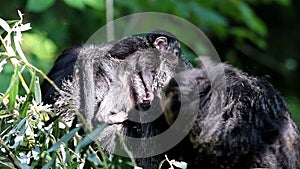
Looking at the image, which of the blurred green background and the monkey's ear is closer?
the monkey's ear

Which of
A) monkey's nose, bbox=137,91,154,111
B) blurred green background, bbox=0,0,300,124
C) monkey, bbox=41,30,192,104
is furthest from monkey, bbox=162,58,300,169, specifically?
blurred green background, bbox=0,0,300,124

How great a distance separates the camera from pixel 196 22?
181 inches

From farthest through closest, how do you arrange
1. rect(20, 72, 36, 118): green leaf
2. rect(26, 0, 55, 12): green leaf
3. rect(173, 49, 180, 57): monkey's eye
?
rect(26, 0, 55, 12): green leaf
rect(173, 49, 180, 57): monkey's eye
rect(20, 72, 36, 118): green leaf

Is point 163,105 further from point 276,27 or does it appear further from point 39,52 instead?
point 276,27

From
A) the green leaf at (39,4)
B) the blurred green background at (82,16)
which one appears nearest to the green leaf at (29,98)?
the blurred green background at (82,16)

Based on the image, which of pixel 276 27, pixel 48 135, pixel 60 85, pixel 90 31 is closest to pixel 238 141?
pixel 48 135

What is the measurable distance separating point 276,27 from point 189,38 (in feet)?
8.60

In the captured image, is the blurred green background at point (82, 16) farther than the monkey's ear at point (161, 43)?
Yes

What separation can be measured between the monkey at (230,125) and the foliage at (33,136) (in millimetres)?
213

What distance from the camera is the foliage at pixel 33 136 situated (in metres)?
1.41

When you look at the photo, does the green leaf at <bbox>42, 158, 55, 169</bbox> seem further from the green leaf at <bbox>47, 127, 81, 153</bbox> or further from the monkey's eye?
the monkey's eye

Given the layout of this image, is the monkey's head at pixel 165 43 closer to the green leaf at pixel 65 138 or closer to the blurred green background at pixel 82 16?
the green leaf at pixel 65 138

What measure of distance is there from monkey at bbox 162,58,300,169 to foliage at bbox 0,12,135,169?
213 mm

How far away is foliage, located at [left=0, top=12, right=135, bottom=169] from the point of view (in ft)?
4.63
